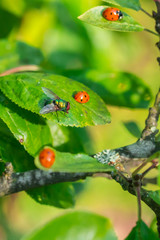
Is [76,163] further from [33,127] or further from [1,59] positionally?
[1,59]

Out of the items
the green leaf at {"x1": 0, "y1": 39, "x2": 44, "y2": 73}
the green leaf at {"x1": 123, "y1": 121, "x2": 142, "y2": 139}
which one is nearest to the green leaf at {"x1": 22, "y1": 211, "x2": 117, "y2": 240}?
the green leaf at {"x1": 123, "y1": 121, "x2": 142, "y2": 139}

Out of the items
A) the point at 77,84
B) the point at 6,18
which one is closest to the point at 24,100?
the point at 77,84

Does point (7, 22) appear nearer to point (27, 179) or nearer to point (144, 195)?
point (27, 179)

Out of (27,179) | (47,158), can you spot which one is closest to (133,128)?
(27,179)

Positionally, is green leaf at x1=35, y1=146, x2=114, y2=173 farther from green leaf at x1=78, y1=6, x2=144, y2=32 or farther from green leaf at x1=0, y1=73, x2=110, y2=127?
green leaf at x1=78, y1=6, x2=144, y2=32

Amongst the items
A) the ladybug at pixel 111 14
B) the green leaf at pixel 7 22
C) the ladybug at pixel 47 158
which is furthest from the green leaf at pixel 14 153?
the green leaf at pixel 7 22
